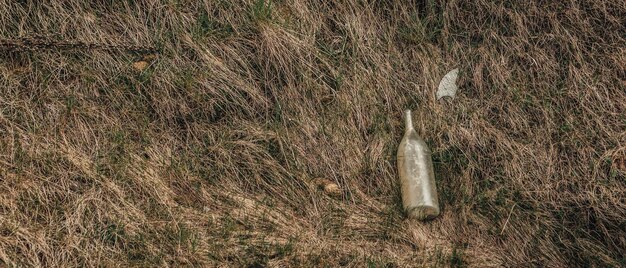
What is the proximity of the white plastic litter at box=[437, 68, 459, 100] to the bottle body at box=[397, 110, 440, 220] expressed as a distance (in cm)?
26

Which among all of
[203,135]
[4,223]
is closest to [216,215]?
[203,135]

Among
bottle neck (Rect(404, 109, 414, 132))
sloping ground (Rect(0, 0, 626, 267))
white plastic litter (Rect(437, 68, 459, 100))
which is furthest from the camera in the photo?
white plastic litter (Rect(437, 68, 459, 100))

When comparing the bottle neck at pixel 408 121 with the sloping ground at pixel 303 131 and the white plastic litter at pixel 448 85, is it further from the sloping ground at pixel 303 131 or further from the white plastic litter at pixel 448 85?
the white plastic litter at pixel 448 85

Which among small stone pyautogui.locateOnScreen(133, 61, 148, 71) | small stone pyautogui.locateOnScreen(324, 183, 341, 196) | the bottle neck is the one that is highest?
small stone pyautogui.locateOnScreen(133, 61, 148, 71)

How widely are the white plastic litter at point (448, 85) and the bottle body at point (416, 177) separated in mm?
259

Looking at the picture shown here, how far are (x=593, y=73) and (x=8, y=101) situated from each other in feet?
9.69

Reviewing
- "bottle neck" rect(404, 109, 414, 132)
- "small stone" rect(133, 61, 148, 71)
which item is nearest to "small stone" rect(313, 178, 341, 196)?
"bottle neck" rect(404, 109, 414, 132)

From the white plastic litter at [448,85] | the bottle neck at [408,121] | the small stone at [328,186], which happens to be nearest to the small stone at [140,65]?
the small stone at [328,186]

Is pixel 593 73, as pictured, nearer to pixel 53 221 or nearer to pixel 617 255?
pixel 617 255

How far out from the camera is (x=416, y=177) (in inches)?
128

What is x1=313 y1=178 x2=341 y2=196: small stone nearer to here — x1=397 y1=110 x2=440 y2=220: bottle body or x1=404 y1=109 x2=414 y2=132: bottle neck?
x1=397 y1=110 x2=440 y2=220: bottle body

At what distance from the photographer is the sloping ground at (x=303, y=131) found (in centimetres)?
297

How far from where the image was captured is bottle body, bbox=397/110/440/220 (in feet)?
10.4

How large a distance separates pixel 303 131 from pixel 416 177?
60 centimetres
